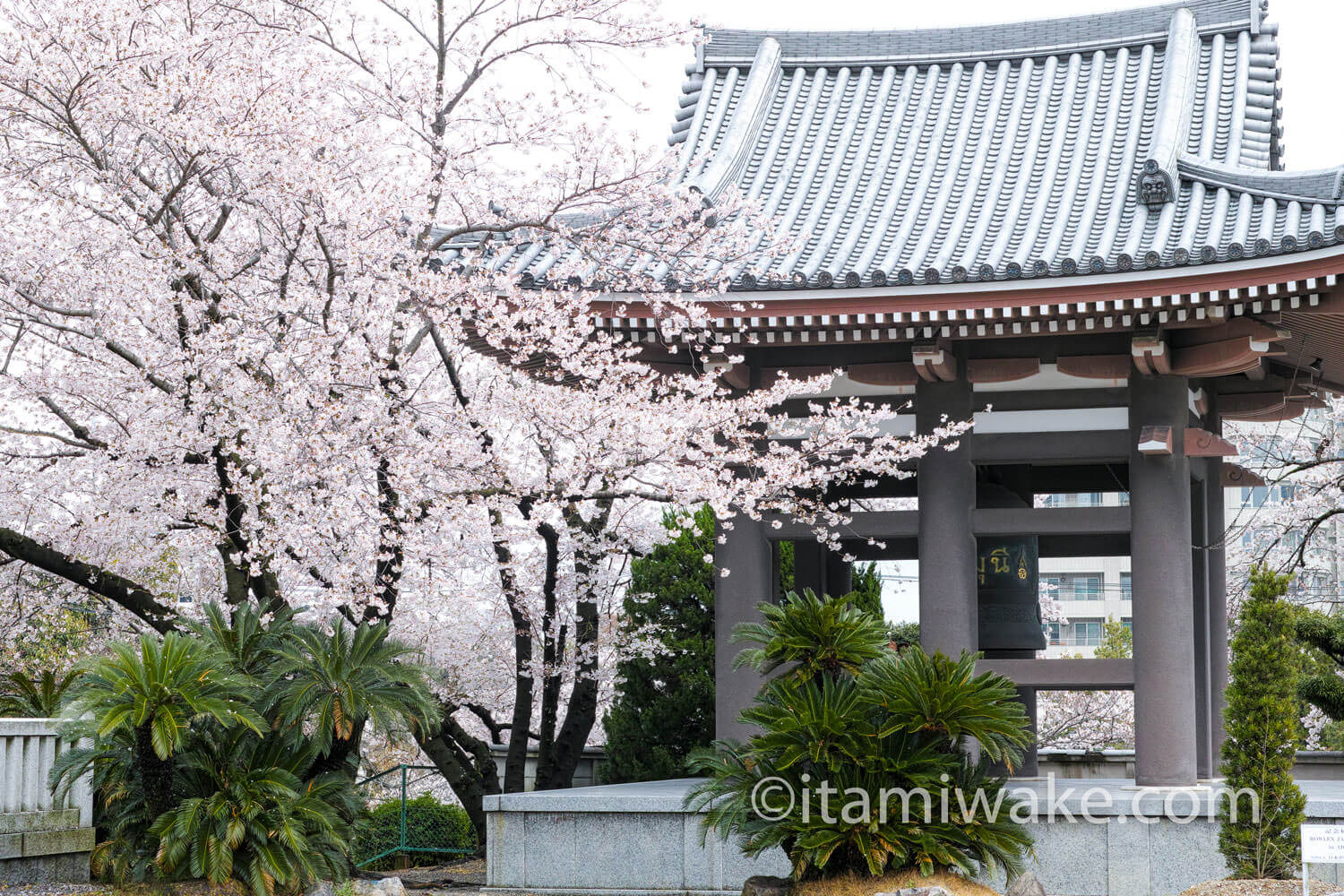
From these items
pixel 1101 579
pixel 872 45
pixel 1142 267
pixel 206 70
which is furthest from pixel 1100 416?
pixel 1101 579

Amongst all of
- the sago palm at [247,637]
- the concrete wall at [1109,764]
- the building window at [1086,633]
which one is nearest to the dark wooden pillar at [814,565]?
the concrete wall at [1109,764]

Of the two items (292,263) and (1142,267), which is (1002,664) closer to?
(1142,267)

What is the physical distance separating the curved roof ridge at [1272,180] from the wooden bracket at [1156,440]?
78.9 inches

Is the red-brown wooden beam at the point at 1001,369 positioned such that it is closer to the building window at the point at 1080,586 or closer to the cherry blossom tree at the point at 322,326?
the cherry blossom tree at the point at 322,326

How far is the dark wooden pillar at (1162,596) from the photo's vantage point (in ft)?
34.2

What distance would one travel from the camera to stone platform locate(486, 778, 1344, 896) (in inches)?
369

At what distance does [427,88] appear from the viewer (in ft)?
32.1

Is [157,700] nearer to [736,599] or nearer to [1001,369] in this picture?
[736,599]

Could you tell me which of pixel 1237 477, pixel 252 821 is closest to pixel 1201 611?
pixel 1237 477

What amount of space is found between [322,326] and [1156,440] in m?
6.44

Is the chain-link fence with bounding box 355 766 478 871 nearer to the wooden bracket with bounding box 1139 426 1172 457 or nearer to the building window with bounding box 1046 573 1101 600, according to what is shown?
the wooden bracket with bounding box 1139 426 1172 457

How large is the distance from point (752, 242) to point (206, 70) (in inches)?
168

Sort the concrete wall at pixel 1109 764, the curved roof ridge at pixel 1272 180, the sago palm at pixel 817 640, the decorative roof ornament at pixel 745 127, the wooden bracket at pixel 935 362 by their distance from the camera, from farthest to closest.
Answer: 1. the concrete wall at pixel 1109 764
2. the decorative roof ornament at pixel 745 127
3. the wooden bracket at pixel 935 362
4. the curved roof ridge at pixel 1272 180
5. the sago palm at pixel 817 640

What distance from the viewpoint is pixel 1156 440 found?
34.2ft
